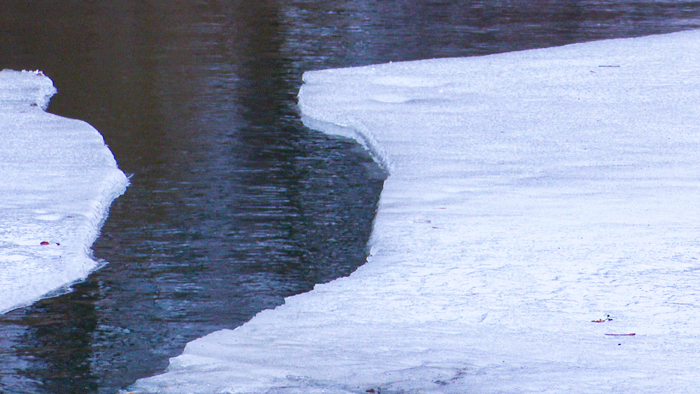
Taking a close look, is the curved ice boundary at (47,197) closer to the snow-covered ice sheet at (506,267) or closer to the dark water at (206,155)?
the dark water at (206,155)

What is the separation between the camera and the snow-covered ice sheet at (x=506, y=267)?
358cm

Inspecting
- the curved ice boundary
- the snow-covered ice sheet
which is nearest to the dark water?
the curved ice boundary

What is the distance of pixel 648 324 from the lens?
3980 millimetres

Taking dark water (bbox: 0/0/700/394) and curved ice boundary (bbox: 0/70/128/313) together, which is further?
curved ice boundary (bbox: 0/70/128/313)

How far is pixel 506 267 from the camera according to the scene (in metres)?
4.71

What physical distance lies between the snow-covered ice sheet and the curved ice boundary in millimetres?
1199

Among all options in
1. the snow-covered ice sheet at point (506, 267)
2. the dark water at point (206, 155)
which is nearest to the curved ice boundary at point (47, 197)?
the dark water at point (206, 155)

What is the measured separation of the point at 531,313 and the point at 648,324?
0.48 m

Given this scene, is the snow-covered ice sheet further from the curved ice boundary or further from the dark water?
the curved ice boundary

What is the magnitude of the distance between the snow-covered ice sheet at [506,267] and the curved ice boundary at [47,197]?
120cm

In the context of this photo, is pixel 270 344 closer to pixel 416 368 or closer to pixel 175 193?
pixel 416 368

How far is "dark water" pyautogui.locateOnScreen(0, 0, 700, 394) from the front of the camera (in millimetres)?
4246

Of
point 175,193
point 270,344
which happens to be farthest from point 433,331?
point 175,193

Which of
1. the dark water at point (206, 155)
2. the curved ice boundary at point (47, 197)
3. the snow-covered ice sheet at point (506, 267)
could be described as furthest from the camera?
the curved ice boundary at point (47, 197)
